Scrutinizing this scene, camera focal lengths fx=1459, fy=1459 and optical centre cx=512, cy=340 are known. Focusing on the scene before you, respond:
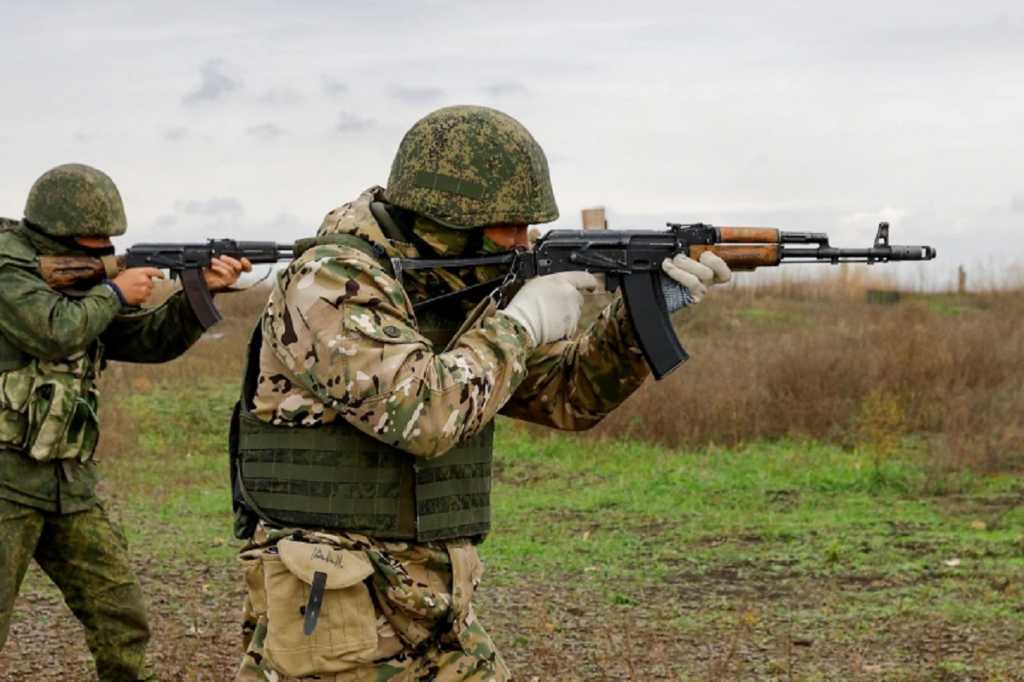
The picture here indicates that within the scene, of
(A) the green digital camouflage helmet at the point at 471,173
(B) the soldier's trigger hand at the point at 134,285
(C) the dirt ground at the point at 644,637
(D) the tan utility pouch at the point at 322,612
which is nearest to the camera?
(D) the tan utility pouch at the point at 322,612

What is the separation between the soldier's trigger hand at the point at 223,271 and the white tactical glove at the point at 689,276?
3.00 meters

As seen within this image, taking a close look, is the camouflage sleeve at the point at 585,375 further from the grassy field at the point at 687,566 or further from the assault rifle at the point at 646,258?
the grassy field at the point at 687,566

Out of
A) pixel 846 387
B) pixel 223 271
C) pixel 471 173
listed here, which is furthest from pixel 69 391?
pixel 846 387

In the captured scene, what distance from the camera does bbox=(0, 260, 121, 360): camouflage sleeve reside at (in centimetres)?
511

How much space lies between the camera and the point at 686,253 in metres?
3.93

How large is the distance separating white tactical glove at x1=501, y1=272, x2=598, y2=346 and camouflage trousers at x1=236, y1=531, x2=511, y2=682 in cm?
56

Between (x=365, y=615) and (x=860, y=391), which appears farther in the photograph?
(x=860, y=391)

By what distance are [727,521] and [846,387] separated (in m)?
4.24

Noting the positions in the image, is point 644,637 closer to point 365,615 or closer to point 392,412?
point 365,615

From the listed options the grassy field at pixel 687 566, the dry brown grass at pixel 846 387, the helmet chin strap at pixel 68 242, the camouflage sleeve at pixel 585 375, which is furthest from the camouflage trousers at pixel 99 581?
the dry brown grass at pixel 846 387

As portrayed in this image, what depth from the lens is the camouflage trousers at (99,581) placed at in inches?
207

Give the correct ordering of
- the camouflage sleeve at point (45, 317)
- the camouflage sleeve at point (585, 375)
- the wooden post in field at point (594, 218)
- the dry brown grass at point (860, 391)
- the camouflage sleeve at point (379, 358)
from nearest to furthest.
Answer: the camouflage sleeve at point (379, 358) < the camouflage sleeve at point (585, 375) < the wooden post in field at point (594, 218) < the camouflage sleeve at point (45, 317) < the dry brown grass at point (860, 391)

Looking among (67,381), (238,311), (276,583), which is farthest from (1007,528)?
(238,311)

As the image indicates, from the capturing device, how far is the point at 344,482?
3361 millimetres
